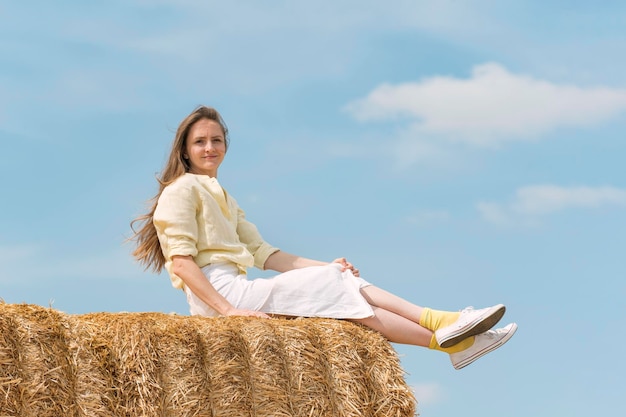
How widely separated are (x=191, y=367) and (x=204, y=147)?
1908 millimetres

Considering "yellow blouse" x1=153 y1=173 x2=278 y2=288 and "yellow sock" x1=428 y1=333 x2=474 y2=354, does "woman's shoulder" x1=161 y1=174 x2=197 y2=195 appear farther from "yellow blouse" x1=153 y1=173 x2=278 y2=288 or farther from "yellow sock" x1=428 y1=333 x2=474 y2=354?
"yellow sock" x1=428 y1=333 x2=474 y2=354

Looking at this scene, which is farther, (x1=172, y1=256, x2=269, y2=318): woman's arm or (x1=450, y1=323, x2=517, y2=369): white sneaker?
(x1=450, y1=323, x2=517, y2=369): white sneaker

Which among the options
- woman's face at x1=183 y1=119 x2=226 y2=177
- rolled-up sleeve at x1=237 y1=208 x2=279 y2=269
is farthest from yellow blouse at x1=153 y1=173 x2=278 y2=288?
rolled-up sleeve at x1=237 y1=208 x2=279 y2=269

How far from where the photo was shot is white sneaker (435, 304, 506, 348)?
4992mm

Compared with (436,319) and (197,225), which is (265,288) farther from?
(436,319)

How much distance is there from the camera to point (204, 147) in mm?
5695

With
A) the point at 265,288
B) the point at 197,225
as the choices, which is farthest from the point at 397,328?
the point at 197,225

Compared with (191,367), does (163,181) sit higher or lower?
higher

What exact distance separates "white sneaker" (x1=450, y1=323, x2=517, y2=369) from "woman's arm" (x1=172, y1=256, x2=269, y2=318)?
1.15m

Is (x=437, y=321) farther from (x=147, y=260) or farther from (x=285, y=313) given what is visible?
(x=147, y=260)

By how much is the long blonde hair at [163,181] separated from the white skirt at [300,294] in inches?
20.5

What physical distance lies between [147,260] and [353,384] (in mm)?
1647

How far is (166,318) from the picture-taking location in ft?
14.2

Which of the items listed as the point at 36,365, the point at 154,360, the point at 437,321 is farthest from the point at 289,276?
the point at 36,365
